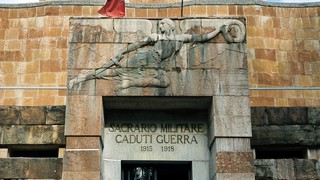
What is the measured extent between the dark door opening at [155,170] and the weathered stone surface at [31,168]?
1.82 meters

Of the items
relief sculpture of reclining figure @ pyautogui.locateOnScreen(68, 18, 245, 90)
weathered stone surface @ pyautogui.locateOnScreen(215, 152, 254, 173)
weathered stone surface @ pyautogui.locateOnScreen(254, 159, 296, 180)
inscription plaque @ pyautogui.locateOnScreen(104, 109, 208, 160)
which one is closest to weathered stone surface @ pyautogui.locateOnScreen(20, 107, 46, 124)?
relief sculpture of reclining figure @ pyautogui.locateOnScreen(68, 18, 245, 90)

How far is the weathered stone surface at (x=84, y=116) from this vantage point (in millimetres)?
12562

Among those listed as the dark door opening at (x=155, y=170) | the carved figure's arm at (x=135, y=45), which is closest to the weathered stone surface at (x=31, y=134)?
the dark door opening at (x=155, y=170)

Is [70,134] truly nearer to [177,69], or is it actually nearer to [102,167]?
[102,167]

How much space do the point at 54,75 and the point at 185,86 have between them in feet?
26.8

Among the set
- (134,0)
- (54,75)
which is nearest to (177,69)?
(54,75)

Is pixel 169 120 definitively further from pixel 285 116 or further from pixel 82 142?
pixel 285 116

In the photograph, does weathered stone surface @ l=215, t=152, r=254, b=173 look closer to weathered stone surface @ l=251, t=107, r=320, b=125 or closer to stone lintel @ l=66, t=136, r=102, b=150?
weathered stone surface @ l=251, t=107, r=320, b=125

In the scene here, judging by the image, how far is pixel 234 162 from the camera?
489 inches

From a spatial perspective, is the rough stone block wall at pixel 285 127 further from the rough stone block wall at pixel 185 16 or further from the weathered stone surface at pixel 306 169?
the rough stone block wall at pixel 185 16

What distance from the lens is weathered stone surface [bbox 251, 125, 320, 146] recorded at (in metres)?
13.8

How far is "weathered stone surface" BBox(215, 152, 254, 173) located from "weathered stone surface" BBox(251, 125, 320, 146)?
4.77 ft

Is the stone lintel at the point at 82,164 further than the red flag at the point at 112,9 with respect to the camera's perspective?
No

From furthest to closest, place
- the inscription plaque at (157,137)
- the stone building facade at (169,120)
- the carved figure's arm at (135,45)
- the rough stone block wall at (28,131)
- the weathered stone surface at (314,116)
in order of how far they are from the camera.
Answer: the weathered stone surface at (314,116), the rough stone block wall at (28,131), the inscription plaque at (157,137), the carved figure's arm at (135,45), the stone building facade at (169,120)
